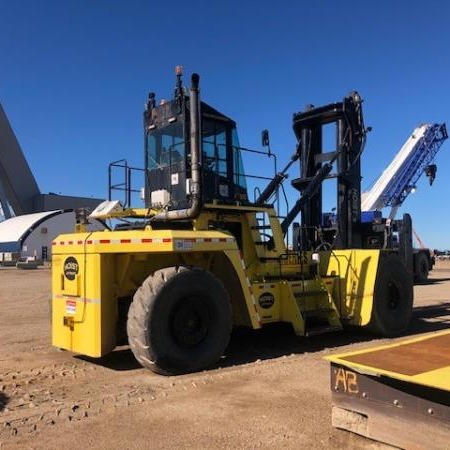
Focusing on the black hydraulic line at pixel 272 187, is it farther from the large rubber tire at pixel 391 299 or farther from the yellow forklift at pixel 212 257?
the large rubber tire at pixel 391 299

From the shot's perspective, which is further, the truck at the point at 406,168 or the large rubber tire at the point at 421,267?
the truck at the point at 406,168

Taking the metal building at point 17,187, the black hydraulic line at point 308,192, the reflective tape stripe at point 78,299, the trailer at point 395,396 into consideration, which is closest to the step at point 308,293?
the black hydraulic line at point 308,192

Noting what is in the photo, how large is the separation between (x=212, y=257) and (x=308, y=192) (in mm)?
3002

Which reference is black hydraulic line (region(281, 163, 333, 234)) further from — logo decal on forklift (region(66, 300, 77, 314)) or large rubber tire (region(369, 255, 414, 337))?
logo decal on forklift (region(66, 300, 77, 314))

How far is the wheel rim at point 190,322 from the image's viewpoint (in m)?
7.21

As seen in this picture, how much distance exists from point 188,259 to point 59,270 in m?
1.74

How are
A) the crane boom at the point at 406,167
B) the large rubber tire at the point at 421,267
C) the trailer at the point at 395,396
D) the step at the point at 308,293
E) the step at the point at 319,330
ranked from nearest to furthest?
the trailer at the point at 395,396 < the step at the point at 319,330 < the step at the point at 308,293 < the large rubber tire at the point at 421,267 < the crane boom at the point at 406,167

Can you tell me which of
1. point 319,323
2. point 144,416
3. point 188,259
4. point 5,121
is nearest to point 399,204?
point 319,323

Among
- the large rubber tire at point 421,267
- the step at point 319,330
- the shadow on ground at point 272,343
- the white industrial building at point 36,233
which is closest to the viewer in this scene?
the shadow on ground at point 272,343

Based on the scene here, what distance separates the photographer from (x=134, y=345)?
22.9 ft

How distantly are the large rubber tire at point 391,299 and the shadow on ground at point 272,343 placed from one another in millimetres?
269

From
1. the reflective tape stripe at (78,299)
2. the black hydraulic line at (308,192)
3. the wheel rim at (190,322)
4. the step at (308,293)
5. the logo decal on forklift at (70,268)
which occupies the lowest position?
the wheel rim at (190,322)

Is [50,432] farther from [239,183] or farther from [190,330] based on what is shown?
[239,183]

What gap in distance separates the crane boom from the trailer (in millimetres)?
28346
